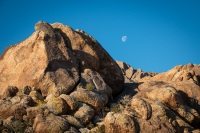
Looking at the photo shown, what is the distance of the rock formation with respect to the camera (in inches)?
1134

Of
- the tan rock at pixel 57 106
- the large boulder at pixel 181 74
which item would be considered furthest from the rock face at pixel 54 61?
the large boulder at pixel 181 74

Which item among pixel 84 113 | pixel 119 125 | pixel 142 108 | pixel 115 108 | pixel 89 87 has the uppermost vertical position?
pixel 89 87

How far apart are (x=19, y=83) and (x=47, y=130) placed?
1396cm

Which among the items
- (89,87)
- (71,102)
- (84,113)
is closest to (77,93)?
(71,102)

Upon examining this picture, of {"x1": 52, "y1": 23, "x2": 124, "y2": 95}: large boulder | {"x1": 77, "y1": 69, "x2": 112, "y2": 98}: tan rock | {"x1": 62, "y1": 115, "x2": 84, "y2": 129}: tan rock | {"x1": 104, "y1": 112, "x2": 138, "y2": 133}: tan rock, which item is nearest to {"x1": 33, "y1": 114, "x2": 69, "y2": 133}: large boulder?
{"x1": 62, "y1": 115, "x2": 84, "y2": 129}: tan rock

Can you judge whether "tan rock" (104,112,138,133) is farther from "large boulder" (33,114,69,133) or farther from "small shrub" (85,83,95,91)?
"small shrub" (85,83,95,91)

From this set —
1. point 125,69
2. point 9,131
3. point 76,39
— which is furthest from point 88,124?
point 125,69

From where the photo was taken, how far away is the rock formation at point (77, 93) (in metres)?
28.8

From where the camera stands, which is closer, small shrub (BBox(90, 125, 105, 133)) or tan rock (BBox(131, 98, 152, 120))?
small shrub (BBox(90, 125, 105, 133))

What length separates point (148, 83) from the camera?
46.6m

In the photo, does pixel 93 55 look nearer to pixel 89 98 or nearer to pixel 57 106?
pixel 89 98

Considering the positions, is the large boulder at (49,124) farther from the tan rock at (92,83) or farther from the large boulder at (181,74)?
the large boulder at (181,74)

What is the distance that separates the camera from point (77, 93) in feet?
114

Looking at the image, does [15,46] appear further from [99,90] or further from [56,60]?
[99,90]
